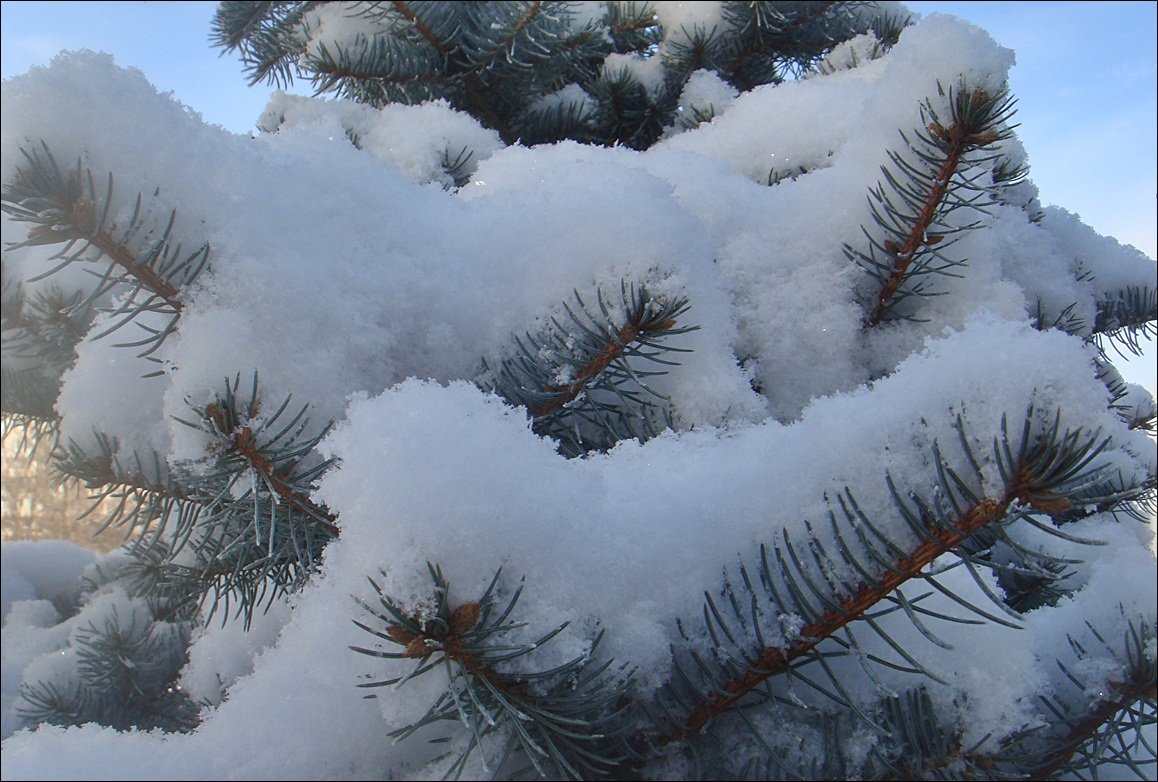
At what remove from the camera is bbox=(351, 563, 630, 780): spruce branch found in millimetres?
509

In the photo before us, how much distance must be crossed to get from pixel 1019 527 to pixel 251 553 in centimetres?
129

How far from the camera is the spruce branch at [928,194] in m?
0.92

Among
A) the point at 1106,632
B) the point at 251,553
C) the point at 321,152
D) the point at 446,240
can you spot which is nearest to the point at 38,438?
the point at 251,553

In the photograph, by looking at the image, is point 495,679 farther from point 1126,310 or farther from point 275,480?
point 1126,310

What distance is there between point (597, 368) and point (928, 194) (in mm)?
558

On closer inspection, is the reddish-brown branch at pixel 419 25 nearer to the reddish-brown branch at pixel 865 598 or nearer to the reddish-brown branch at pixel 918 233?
the reddish-brown branch at pixel 918 233

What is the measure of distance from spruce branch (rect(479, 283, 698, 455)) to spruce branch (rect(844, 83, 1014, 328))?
39 centimetres

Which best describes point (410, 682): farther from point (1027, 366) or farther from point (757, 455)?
point (1027, 366)

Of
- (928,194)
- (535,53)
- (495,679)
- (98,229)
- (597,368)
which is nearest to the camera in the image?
(495,679)

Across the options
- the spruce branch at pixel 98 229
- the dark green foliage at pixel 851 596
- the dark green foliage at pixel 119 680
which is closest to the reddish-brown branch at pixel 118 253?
the spruce branch at pixel 98 229

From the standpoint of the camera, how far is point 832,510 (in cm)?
61

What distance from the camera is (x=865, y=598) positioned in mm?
596

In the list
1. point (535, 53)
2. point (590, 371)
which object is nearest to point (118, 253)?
point (590, 371)

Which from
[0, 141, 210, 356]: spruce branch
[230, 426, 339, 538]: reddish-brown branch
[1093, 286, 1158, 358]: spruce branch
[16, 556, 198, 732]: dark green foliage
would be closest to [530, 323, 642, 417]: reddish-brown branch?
[230, 426, 339, 538]: reddish-brown branch
